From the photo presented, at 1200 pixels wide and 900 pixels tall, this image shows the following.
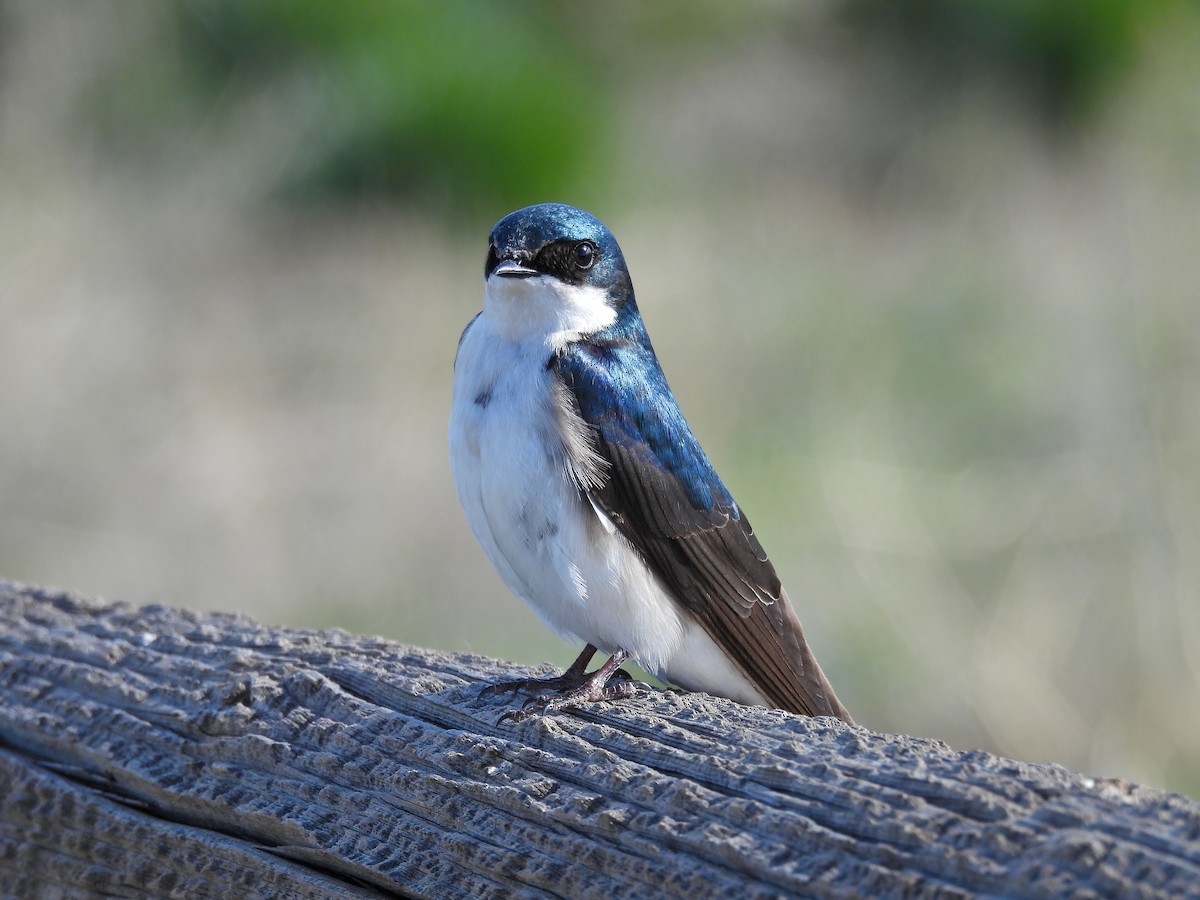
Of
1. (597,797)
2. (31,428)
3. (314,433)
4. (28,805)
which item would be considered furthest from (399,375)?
(597,797)

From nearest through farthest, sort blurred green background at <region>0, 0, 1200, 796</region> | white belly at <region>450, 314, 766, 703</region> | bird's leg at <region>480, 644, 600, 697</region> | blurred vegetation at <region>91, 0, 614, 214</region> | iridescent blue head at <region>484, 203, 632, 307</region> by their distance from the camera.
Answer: bird's leg at <region>480, 644, 600, 697</region>
white belly at <region>450, 314, 766, 703</region>
iridescent blue head at <region>484, 203, 632, 307</region>
blurred green background at <region>0, 0, 1200, 796</region>
blurred vegetation at <region>91, 0, 614, 214</region>

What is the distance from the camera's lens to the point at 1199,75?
18.6 ft

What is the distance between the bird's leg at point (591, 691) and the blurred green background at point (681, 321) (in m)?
2.77

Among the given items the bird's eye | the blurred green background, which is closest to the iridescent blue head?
the bird's eye

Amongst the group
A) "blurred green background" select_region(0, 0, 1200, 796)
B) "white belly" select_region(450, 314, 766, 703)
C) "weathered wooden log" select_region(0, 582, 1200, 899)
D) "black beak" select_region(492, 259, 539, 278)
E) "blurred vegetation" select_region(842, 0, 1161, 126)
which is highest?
"blurred vegetation" select_region(842, 0, 1161, 126)

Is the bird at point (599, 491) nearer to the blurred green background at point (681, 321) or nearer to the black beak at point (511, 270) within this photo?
the black beak at point (511, 270)

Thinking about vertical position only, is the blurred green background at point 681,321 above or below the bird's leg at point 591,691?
above

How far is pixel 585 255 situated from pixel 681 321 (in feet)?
11.4

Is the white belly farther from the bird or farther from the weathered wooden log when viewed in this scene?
the weathered wooden log

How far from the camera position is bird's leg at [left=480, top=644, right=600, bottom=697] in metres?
2.01

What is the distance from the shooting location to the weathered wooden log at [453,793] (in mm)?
1301

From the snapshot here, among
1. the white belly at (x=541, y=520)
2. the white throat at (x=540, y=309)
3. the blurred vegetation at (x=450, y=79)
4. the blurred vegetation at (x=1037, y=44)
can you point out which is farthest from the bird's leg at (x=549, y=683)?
the blurred vegetation at (x=1037, y=44)

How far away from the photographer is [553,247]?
245 cm

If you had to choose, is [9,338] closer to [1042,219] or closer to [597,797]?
[1042,219]
